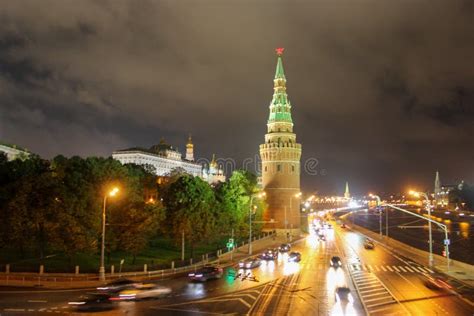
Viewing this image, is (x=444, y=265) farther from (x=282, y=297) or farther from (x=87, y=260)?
(x=87, y=260)

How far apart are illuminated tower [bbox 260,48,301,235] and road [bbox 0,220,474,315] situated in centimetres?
6351

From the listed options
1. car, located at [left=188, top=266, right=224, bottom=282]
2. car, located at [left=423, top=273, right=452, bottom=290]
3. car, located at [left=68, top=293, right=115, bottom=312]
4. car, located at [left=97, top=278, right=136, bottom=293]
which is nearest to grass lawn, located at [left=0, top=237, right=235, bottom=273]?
car, located at [left=188, top=266, right=224, bottom=282]

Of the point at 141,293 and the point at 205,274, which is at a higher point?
the point at 141,293

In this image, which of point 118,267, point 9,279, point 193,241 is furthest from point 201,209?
point 9,279

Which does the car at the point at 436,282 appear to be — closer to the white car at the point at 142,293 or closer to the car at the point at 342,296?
the car at the point at 342,296

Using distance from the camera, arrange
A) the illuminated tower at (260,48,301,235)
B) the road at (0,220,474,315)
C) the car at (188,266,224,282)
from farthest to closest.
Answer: the illuminated tower at (260,48,301,235), the car at (188,266,224,282), the road at (0,220,474,315)

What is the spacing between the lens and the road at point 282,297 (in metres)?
30.5

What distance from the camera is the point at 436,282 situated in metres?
45.9

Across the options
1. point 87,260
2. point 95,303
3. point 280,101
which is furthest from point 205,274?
point 280,101

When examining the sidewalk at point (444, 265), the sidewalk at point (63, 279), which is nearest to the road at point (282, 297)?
the sidewalk at point (63, 279)

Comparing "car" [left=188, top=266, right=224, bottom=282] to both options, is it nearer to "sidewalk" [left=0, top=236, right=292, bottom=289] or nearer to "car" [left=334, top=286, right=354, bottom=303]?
"sidewalk" [left=0, top=236, right=292, bottom=289]

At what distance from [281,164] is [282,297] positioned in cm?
8536

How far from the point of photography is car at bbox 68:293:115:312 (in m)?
30.6

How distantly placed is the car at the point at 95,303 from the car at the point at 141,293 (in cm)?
A: 74
